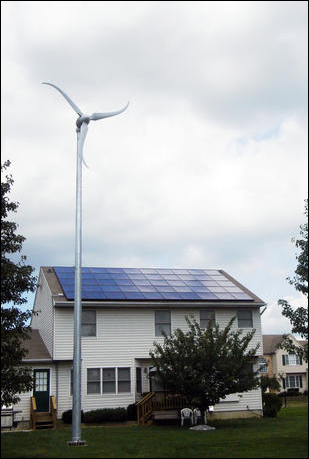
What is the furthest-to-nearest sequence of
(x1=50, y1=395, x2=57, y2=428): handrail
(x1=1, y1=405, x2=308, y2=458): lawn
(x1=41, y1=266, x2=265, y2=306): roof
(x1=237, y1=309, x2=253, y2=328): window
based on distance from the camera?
(x1=237, y1=309, x2=253, y2=328): window → (x1=41, y1=266, x2=265, y2=306): roof → (x1=50, y1=395, x2=57, y2=428): handrail → (x1=1, y1=405, x2=308, y2=458): lawn

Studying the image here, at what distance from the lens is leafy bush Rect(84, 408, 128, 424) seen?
27312mm

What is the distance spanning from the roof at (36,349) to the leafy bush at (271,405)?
466 inches

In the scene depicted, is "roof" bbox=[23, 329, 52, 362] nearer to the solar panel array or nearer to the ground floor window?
the ground floor window

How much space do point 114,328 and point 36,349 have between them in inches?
161

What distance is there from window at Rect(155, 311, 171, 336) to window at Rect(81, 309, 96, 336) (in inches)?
133

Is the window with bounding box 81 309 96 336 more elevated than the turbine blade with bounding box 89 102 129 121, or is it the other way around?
the turbine blade with bounding box 89 102 129 121

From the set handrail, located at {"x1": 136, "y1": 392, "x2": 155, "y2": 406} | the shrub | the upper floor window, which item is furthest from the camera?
the upper floor window

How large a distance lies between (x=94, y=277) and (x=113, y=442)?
15723 mm

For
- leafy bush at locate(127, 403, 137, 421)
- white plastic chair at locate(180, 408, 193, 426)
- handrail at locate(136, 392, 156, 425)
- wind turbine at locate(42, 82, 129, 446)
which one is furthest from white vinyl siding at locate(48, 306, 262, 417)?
wind turbine at locate(42, 82, 129, 446)

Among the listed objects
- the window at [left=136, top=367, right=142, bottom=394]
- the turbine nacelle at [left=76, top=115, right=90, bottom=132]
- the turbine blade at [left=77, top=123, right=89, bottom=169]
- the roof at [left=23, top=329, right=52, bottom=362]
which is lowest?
the window at [left=136, top=367, right=142, bottom=394]

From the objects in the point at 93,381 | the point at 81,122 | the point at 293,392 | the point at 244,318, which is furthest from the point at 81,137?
the point at 293,392

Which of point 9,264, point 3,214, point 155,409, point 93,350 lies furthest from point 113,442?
point 93,350

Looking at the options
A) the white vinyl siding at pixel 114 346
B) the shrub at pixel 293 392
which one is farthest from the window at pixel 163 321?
the shrub at pixel 293 392

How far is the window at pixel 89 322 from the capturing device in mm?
29500
